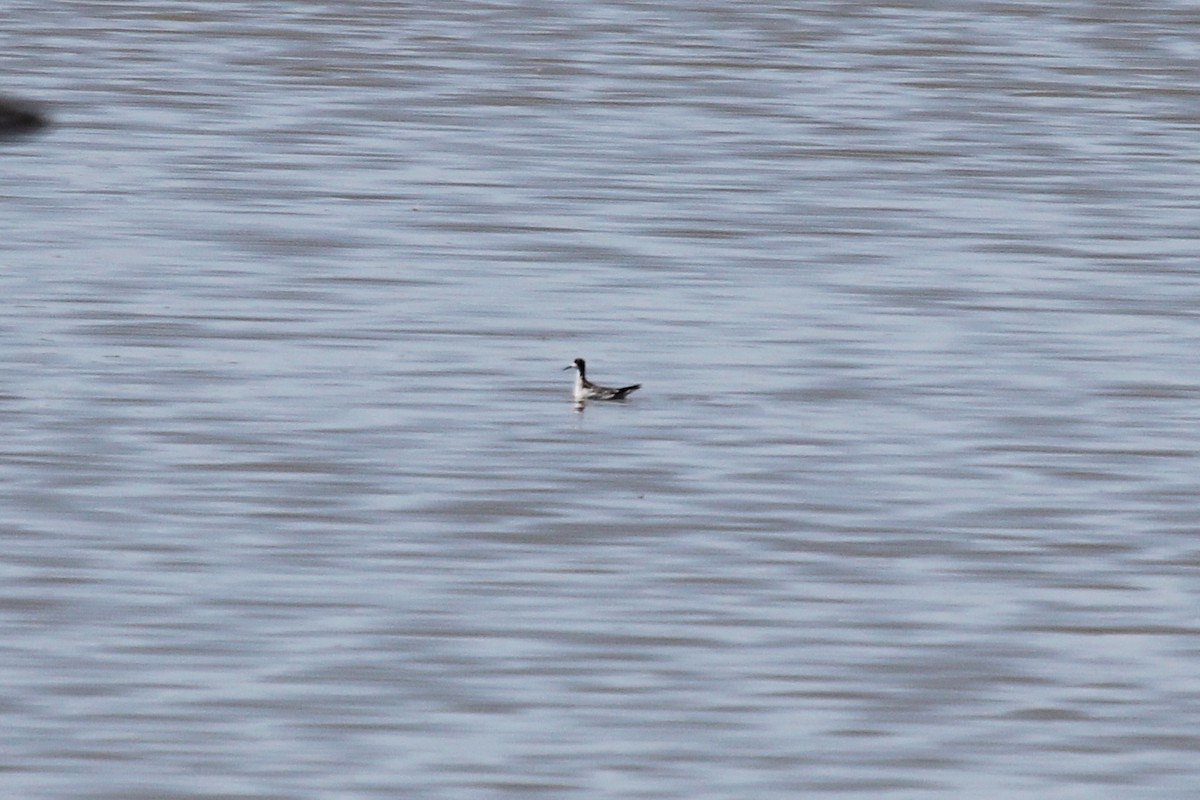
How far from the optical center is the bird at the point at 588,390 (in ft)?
38.4

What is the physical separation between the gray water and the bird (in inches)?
3.2

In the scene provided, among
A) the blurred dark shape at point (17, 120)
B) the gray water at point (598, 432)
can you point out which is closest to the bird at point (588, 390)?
the gray water at point (598, 432)

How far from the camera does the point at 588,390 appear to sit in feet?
38.5

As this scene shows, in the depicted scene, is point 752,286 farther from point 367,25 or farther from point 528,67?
point 367,25

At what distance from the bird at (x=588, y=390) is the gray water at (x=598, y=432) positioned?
0.27 ft

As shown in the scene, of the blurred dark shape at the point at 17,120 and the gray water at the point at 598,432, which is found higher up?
the blurred dark shape at the point at 17,120

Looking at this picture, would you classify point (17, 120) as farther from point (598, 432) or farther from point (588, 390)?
point (588, 390)

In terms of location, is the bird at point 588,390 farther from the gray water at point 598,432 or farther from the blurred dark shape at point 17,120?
the blurred dark shape at point 17,120

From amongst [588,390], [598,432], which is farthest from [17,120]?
[588,390]

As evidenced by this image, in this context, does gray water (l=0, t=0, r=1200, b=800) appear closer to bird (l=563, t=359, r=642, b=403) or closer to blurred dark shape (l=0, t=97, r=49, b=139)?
bird (l=563, t=359, r=642, b=403)

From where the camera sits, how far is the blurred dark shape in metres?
6.28

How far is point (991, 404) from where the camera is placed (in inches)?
472

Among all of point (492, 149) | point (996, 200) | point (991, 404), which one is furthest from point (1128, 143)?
point (991, 404)

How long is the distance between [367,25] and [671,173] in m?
6.16
